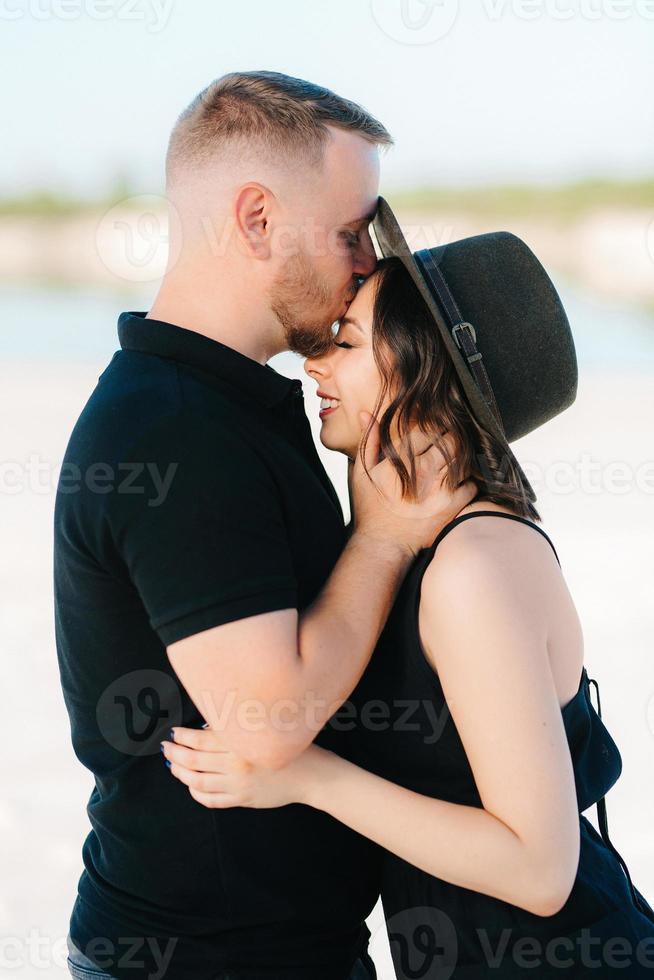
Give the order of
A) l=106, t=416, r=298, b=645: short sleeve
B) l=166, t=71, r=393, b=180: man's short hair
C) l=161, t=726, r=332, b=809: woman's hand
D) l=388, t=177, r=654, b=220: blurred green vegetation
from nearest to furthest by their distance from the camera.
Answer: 1. l=106, t=416, r=298, b=645: short sleeve
2. l=161, t=726, r=332, b=809: woman's hand
3. l=166, t=71, r=393, b=180: man's short hair
4. l=388, t=177, r=654, b=220: blurred green vegetation

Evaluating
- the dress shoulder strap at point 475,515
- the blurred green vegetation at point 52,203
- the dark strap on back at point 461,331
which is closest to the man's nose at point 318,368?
the dark strap on back at point 461,331

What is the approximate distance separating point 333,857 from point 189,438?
61 cm

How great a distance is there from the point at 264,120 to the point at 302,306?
0.90ft

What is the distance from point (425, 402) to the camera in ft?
5.00

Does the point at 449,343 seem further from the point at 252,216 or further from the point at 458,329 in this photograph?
the point at 252,216

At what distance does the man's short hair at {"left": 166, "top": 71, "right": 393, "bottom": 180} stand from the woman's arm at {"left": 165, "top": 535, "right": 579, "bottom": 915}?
0.65 metres

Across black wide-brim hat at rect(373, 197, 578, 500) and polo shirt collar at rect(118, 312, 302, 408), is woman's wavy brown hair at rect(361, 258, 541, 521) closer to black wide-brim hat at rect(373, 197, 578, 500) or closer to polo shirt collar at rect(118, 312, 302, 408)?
black wide-brim hat at rect(373, 197, 578, 500)

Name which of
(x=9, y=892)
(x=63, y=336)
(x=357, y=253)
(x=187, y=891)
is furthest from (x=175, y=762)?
(x=63, y=336)

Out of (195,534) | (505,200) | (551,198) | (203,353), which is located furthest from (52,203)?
(195,534)

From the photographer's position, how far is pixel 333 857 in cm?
146

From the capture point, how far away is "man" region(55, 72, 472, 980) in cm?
125

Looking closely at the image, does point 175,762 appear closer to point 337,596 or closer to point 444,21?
point 337,596

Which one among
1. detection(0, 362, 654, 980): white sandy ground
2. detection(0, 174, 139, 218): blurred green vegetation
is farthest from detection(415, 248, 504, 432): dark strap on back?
detection(0, 174, 139, 218): blurred green vegetation

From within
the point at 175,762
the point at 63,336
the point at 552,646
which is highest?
the point at 63,336
